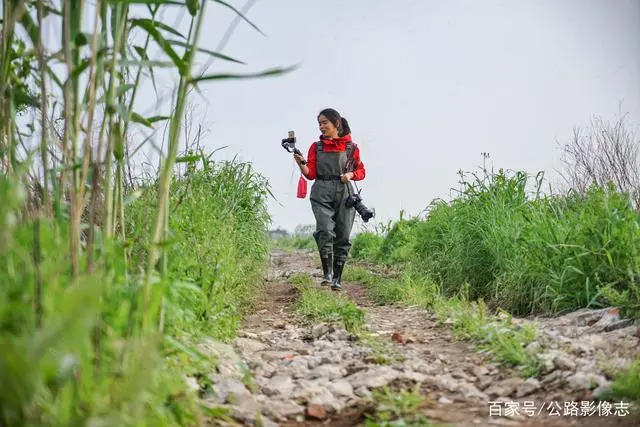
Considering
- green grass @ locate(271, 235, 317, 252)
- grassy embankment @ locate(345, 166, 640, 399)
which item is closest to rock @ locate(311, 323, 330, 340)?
grassy embankment @ locate(345, 166, 640, 399)

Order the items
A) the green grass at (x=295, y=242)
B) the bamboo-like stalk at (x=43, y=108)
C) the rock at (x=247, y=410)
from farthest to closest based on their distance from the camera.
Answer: the green grass at (x=295, y=242) → the rock at (x=247, y=410) → the bamboo-like stalk at (x=43, y=108)

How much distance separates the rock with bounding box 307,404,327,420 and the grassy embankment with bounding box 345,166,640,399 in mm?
1055

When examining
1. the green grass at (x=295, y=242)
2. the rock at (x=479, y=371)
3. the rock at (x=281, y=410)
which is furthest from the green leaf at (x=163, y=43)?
the green grass at (x=295, y=242)

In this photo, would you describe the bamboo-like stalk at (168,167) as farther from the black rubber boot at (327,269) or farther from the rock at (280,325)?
the black rubber boot at (327,269)

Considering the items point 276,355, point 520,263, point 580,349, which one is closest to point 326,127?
point 520,263

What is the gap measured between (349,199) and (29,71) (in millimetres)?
5418

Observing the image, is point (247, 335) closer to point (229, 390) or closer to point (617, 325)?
point (229, 390)

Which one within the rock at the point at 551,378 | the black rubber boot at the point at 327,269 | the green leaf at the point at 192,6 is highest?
the green leaf at the point at 192,6

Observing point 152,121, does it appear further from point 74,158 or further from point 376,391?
point 376,391

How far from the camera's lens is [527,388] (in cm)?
305

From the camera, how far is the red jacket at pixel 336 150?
775 centimetres

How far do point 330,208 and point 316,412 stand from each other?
510 cm

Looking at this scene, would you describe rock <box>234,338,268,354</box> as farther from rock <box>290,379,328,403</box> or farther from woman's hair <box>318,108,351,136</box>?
woman's hair <box>318,108,351,136</box>

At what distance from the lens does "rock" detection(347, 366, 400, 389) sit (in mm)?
3068
